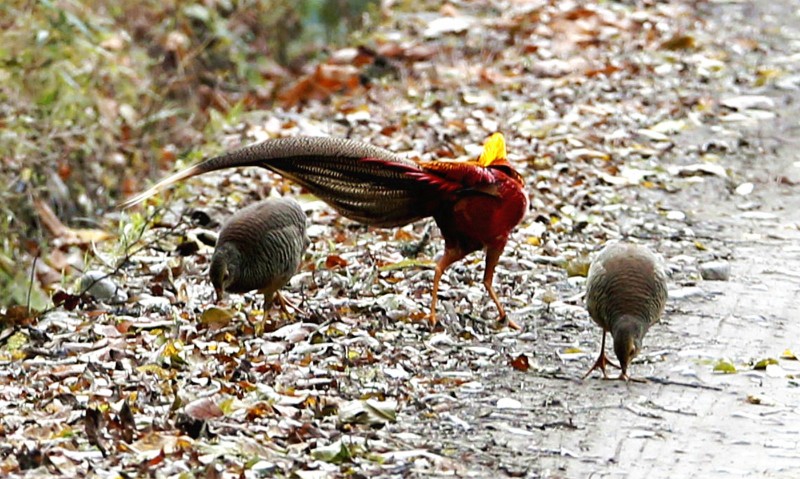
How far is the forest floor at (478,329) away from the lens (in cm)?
419

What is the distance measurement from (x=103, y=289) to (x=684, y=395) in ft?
8.64

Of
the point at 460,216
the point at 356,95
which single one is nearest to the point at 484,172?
the point at 460,216

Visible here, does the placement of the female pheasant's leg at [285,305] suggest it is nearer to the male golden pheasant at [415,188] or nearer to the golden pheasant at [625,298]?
the male golden pheasant at [415,188]

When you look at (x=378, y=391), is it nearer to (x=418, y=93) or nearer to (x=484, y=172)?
(x=484, y=172)

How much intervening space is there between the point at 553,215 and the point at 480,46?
3.48 m

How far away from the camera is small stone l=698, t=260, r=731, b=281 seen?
619 cm

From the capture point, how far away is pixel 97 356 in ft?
16.9

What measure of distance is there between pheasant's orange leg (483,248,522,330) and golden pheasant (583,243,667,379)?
0.48m

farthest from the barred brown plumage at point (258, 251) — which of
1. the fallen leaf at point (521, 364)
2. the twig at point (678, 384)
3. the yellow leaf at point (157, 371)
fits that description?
the twig at point (678, 384)

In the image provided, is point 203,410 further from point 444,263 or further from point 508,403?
point 444,263

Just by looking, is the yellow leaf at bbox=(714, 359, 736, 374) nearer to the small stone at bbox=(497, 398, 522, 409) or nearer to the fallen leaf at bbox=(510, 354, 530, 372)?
the fallen leaf at bbox=(510, 354, 530, 372)

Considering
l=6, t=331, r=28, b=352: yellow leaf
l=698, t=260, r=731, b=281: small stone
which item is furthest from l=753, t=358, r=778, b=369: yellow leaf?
l=6, t=331, r=28, b=352: yellow leaf

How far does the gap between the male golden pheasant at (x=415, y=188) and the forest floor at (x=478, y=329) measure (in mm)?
420

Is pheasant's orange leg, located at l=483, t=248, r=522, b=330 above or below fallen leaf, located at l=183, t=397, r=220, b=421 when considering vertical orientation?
below
